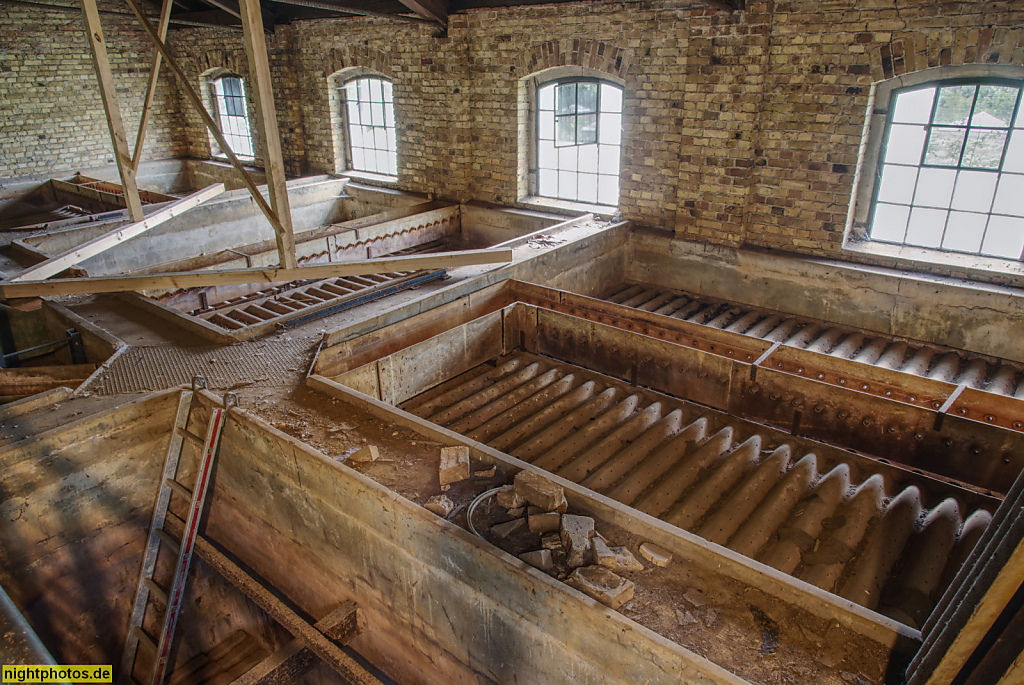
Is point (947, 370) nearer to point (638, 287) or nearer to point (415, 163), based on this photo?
point (638, 287)

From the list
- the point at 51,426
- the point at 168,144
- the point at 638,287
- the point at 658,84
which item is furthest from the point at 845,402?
the point at 168,144

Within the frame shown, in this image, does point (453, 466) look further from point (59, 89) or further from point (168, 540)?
point (59, 89)

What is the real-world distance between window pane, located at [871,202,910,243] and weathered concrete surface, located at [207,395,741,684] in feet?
19.3

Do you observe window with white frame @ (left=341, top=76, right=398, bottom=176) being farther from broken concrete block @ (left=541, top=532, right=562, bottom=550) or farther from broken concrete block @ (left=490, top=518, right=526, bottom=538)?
broken concrete block @ (left=541, top=532, right=562, bottom=550)

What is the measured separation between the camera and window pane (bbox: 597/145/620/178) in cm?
853

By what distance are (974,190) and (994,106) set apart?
75cm

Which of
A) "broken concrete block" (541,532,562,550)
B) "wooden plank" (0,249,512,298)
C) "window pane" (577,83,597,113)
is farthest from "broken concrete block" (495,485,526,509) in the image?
"window pane" (577,83,597,113)

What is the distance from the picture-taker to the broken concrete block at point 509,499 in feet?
11.2

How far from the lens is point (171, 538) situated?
4.71 m

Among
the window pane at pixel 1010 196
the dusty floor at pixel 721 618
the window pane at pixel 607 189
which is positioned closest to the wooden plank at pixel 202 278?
the dusty floor at pixel 721 618

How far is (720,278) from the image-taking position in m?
7.57

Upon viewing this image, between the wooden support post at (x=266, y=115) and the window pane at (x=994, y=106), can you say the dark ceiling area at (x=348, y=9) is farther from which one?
the wooden support post at (x=266, y=115)

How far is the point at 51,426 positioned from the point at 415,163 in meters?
7.02

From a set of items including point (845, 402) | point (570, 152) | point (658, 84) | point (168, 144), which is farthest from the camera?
point (168, 144)
